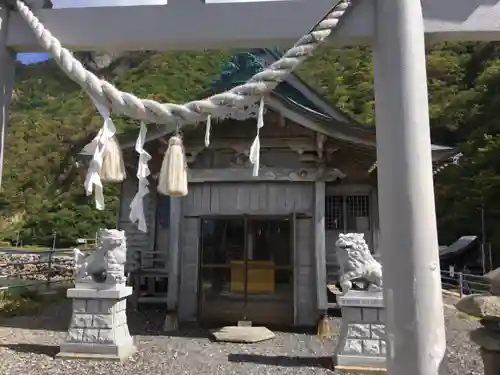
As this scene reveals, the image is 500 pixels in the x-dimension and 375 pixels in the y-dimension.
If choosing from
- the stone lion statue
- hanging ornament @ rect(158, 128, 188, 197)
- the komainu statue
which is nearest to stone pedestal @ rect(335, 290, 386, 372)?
the stone lion statue

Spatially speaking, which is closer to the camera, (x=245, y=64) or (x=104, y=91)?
(x=104, y=91)

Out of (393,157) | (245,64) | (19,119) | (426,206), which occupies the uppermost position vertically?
(19,119)

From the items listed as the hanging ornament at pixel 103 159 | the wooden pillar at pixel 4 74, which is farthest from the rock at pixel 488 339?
the wooden pillar at pixel 4 74

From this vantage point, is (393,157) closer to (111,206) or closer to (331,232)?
(331,232)

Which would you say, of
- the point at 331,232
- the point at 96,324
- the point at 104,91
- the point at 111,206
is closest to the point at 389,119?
the point at 104,91

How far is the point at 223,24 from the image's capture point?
244 cm

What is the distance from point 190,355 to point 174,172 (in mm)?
4707

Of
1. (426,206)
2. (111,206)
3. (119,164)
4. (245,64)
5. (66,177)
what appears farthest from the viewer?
(66,177)

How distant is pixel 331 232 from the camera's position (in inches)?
368

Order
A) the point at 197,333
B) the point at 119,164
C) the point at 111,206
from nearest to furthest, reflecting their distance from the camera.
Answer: the point at 119,164 → the point at 197,333 → the point at 111,206

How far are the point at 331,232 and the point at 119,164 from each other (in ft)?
24.4

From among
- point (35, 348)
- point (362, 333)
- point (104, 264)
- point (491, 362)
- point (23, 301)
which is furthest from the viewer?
point (23, 301)

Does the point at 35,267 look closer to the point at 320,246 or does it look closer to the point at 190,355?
the point at 190,355

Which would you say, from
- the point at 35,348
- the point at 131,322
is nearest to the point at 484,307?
the point at 35,348
